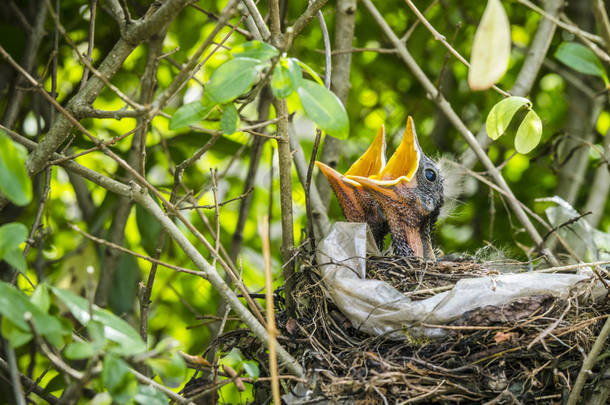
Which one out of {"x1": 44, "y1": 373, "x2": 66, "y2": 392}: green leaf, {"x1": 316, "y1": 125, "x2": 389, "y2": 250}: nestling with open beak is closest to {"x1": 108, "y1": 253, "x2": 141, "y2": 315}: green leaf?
{"x1": 44, "y1": 373, "x2": 66, "y2": 392}: green leaf

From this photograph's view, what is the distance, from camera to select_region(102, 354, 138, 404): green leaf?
3.71 feet

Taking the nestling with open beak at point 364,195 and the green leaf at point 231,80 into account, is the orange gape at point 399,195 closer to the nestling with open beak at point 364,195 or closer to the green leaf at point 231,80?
the nestling with open beak at point 364,195

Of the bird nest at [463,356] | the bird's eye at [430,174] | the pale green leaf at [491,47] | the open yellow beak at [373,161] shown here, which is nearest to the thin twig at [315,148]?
the bird nest at [463,356]

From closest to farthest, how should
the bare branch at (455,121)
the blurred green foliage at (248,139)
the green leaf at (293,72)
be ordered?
the green leaf at (293,72) < the bare branch at (455,121) < the blurred green foliage at (248,139)

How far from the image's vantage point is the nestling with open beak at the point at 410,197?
2.19 meters

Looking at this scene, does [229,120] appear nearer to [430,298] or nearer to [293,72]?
[293,72]

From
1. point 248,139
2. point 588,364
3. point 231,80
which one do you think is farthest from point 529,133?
point 248,139

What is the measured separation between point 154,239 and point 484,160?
49.8 inches

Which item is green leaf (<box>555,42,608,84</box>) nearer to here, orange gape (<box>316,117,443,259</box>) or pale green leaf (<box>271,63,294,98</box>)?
orange gape (<box>316,117,443,259</box>)

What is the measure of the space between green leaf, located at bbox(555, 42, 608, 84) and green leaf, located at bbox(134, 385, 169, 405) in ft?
6.17

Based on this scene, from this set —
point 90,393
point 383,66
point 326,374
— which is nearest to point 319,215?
point 326,374

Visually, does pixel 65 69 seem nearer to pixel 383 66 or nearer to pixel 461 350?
pixel 383 66

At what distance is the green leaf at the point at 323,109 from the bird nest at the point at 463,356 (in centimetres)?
57

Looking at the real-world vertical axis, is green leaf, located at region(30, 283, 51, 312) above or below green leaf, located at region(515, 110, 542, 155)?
below
